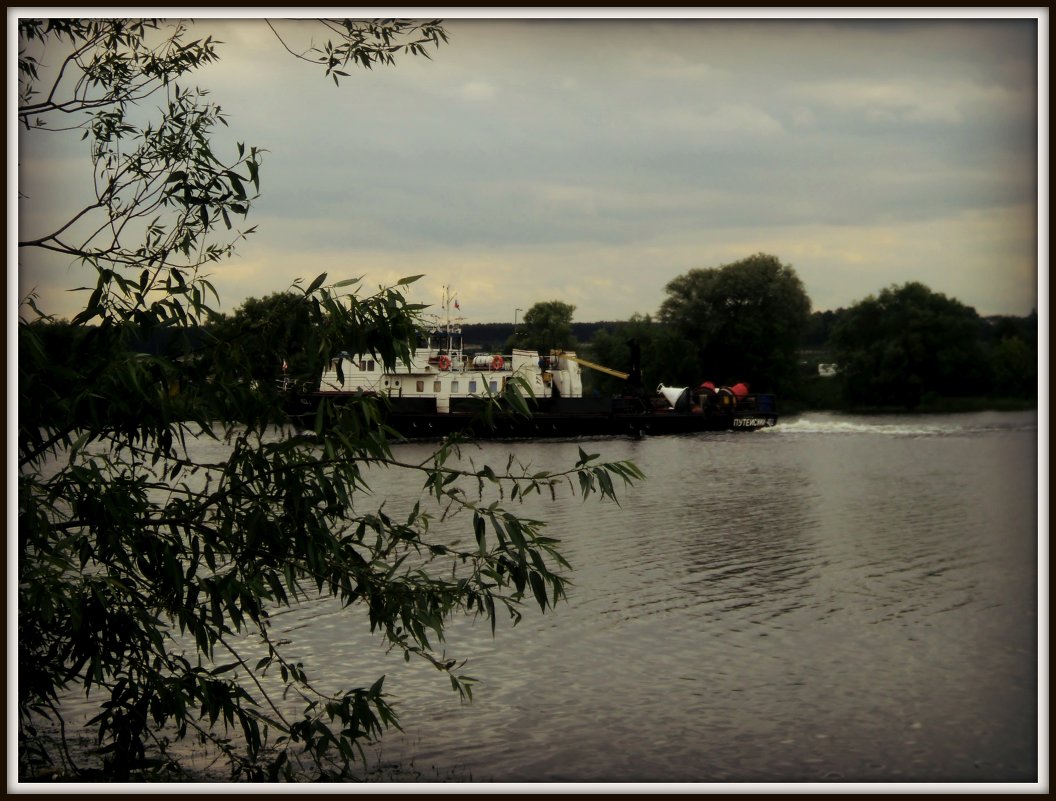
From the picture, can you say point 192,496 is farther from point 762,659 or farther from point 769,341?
point 769,341

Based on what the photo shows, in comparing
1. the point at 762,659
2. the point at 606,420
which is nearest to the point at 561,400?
the point at 606,420

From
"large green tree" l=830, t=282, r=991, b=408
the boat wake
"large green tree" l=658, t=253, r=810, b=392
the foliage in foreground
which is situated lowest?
the boat wake

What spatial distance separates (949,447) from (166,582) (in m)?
35.0

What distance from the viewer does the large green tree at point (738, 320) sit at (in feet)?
174

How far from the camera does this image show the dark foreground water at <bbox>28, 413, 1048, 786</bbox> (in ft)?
25.2

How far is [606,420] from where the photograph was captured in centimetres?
4425

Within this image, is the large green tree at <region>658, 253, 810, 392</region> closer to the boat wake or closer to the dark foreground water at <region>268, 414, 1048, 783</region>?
the boat wake

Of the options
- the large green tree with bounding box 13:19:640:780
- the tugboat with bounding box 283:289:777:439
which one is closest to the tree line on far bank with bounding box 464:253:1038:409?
the tugboat with bounding box 283:289:777:439

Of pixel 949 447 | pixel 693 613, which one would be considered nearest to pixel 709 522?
pixel 693 613

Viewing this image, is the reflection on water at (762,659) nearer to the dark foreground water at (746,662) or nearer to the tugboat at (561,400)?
the dark foreground water at (746,662)

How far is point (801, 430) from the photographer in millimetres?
47688

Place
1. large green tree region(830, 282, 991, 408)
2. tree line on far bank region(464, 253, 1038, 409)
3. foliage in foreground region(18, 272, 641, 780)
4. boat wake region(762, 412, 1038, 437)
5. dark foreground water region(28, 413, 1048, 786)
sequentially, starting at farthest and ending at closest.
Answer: boat wake region(762, 412, 1038, 437) < tree line on far bank region(464, 253, 1038, 409) < large green tree region(830, 282, 991, 408) < dark foreground water region(28, 413, 1048, 786) < foliage in foreground region(18, 272, 641, 780)

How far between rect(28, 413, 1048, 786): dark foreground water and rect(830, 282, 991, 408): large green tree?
2.28 metres

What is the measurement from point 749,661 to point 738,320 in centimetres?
4536
